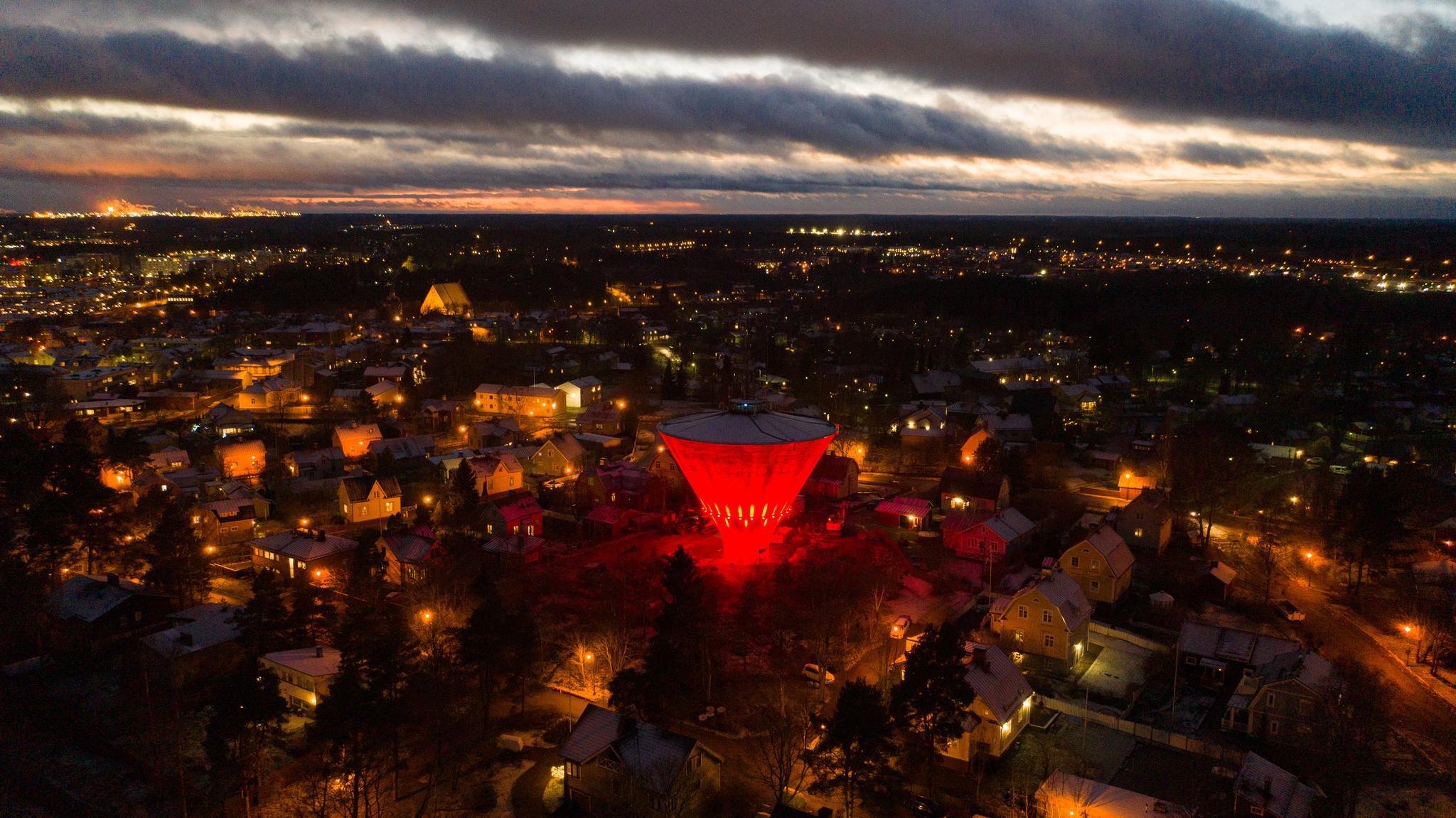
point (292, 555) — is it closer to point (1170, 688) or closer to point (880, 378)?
point (1170, 688)

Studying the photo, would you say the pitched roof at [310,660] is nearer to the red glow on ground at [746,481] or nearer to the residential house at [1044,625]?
the red glow on ground at [746,481]

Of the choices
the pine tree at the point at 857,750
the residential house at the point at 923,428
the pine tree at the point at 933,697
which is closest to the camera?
the pine tree at the point at 857,750

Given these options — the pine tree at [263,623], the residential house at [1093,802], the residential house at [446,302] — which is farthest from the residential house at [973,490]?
the residential house at [446,302]

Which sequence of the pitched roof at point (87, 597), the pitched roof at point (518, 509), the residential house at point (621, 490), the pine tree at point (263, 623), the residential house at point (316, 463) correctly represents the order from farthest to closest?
the residential house at point (316, 463) < the residential house at point (621, 490) < the pitched roof at point (518, 509) < the pitched roof at point (87, 597) < the pine tree at point (263, 623)

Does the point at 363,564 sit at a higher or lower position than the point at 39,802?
higher

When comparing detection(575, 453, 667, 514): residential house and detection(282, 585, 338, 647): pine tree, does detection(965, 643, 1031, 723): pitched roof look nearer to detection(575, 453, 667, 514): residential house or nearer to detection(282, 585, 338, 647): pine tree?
detection(282, 585, 338, 647): pine tree

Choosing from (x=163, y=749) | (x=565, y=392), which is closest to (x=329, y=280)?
(x=565, y=392)
